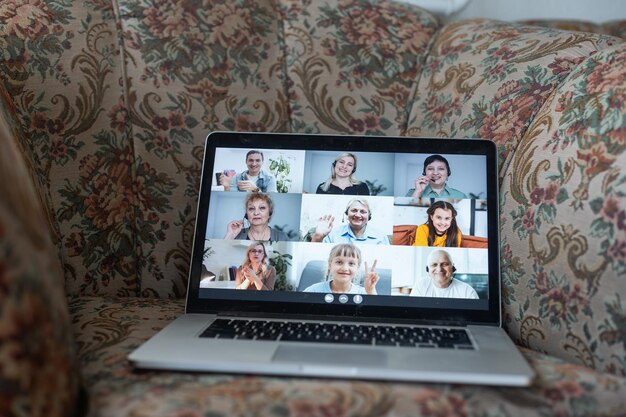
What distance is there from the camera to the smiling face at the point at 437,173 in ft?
3.05

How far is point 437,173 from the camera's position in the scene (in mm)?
933

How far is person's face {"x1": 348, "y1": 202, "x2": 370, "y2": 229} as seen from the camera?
923 mm

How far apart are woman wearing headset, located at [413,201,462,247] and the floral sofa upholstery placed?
0.22 feet

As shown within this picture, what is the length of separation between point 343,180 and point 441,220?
0.15m

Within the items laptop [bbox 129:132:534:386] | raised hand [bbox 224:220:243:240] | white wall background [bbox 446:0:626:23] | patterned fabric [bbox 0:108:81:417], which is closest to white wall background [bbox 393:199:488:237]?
laptop [bbox 129:132:534:386]

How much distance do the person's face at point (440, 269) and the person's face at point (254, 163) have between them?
28 cm

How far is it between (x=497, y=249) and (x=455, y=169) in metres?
0.13

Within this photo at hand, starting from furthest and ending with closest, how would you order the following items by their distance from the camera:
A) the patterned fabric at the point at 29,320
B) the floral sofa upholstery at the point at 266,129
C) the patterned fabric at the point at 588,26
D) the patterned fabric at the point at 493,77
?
the patterned fabric at the point at 588,26
the patterned fabric at the point at 493,77
the floral sofa upholstery at the point at 266,129
the patterned fabric at the point at 29,320

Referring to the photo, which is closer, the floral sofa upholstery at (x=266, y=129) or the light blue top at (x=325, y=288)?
the floral sofa upholstery at (x=266, y=129)

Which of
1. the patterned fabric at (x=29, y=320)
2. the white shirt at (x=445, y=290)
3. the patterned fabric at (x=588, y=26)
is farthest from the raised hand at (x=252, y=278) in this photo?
the patterned fabric at (x=588, y=26)

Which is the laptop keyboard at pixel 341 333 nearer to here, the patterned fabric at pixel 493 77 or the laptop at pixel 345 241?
the laptop at pixel 345 241

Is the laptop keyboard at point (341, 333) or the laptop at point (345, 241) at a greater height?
the laptop at point (345, 241)

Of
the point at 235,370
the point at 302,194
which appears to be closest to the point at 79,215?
the point at 302,194

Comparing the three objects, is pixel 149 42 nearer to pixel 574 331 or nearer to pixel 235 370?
pixel 235 370
